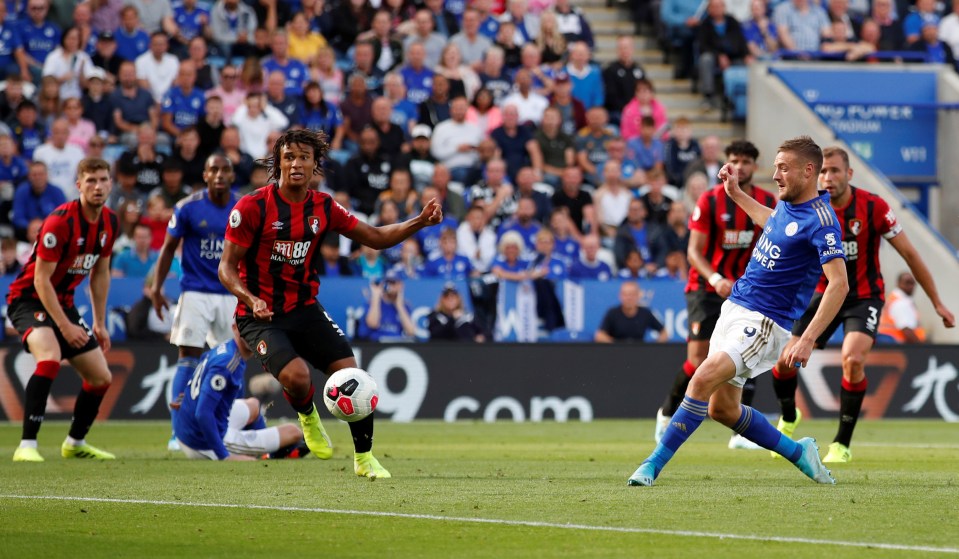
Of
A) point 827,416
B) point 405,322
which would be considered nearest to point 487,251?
point 405,322

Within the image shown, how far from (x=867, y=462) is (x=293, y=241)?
15.6ft

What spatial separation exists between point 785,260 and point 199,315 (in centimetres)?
594

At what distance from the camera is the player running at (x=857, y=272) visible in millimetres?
11227

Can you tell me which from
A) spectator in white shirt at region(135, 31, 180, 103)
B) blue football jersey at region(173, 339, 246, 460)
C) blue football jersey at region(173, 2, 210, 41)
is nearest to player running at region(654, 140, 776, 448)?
blue football jersey at region(173, 339, 246, 460)

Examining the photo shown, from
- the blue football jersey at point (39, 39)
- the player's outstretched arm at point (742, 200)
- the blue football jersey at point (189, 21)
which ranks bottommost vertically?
the player's outstretched arm at point (742, 200)

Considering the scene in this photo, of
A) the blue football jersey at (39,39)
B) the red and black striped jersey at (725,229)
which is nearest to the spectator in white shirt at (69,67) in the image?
the blue football jersey at (39,39)

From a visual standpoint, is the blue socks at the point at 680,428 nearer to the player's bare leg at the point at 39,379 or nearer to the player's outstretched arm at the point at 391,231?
the player's outstretched arm at the point at 391,231

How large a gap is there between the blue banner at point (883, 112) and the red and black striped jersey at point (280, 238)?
51.4 feet

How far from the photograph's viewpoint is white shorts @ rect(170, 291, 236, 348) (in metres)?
12.8

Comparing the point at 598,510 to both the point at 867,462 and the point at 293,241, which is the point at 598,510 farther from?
the point at 867,462

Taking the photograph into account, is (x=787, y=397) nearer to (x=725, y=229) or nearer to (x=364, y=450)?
(x=725, y=229)

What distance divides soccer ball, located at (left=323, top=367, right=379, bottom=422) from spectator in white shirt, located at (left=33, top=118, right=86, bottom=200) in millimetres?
10884

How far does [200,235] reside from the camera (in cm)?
1259

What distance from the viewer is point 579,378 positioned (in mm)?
18062
